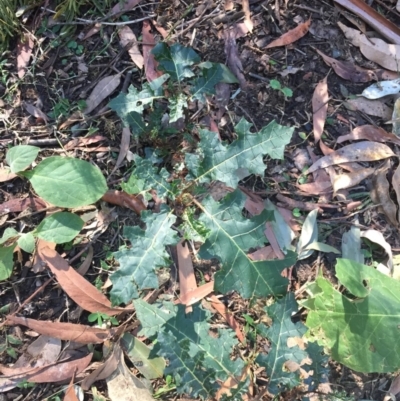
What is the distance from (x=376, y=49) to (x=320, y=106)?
1.27ft

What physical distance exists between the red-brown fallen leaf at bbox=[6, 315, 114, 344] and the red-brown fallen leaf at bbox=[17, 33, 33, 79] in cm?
104

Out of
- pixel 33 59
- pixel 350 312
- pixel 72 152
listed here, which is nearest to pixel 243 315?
pixel 350 312

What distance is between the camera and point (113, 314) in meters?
2.04

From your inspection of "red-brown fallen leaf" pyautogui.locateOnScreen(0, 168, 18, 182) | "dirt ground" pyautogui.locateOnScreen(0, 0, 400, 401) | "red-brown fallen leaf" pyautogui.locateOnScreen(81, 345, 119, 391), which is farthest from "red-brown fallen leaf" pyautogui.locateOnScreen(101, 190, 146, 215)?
"red-brown fallen leaf" pyautogui.locateOnScreen(81, 345, 119, 391)

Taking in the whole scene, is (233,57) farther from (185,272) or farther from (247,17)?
(185,272)

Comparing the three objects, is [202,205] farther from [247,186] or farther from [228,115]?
[228,115]

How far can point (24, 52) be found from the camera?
2.27m

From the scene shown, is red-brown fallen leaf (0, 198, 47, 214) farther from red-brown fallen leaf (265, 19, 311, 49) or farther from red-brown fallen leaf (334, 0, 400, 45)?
red-brown fallen leaf (334, 0, 400, 45)

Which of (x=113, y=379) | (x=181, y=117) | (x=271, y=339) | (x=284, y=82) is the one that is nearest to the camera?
(x=271, y=339)

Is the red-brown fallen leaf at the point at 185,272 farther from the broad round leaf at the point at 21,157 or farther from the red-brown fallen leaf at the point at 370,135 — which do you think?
the red-brown fallen leaf at the point at 370,135

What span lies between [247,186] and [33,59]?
1.08m

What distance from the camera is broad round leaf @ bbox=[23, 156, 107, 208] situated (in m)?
2.04

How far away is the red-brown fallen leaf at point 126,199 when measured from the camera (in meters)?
2.12

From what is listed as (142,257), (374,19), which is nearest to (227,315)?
(142,257)
